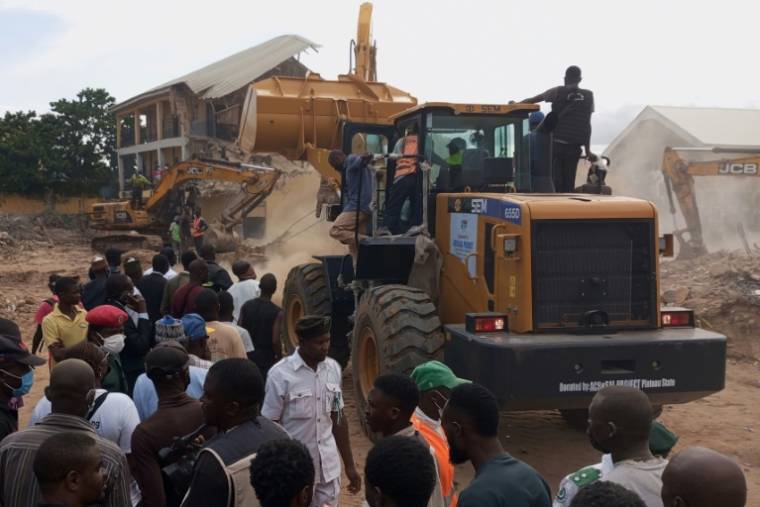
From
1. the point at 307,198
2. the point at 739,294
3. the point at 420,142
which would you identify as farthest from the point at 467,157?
the point at 307,198

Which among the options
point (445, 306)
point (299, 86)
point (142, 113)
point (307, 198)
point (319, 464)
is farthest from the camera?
point (142, 113)

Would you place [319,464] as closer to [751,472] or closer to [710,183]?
[751,472]

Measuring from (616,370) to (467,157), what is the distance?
269 centimetres

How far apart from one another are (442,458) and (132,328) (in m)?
3.35

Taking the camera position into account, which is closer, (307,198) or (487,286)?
(487,286)

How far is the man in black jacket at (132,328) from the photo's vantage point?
5.96 meters

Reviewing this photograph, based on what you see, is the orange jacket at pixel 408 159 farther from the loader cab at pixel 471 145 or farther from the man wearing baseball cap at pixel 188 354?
the man wearing baseball cap at pixel 188 354

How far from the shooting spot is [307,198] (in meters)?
26.0

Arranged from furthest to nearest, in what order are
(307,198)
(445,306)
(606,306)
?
(307,198) < (445,306) < (606,306)

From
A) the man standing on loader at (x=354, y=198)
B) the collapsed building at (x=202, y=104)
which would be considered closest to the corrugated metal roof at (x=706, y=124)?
the collapsed building at (x=202, y=104)

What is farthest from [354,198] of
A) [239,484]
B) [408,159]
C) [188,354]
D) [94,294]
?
[239,484]

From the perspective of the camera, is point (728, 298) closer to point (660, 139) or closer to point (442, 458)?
point (442, 458)

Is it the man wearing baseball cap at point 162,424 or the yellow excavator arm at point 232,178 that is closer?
the man wearing baseball cap at point 162,424

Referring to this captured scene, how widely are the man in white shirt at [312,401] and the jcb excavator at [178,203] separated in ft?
53.1
